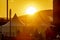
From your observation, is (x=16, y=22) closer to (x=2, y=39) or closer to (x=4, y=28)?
(x=4, y=28)

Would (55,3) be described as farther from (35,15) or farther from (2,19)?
(35,15)

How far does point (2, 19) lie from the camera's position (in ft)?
109

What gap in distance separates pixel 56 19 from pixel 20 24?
7739 mm

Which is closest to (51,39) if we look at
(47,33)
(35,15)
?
(47,33)

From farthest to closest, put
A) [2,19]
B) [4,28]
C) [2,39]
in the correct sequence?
[2,19] → [4,28] → [2,39]

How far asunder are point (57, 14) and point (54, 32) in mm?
4458

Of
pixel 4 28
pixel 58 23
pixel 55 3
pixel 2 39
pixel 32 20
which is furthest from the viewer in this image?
pixel 32 20

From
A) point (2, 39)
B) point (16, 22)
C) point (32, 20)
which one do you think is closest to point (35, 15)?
point (32, 20)

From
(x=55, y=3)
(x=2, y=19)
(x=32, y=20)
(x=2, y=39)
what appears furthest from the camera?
(x=32, y=20)

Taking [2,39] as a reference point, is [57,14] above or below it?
above

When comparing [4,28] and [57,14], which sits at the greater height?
[57,14]

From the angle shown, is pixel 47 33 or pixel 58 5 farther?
pixel 58 5

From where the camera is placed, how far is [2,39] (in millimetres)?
17406

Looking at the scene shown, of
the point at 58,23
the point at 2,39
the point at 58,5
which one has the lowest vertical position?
the point at 2,39
